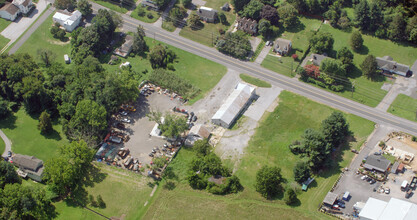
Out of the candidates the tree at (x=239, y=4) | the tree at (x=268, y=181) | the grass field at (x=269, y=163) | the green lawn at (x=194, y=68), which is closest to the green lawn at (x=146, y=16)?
the green lawn at (x=194, y=68)

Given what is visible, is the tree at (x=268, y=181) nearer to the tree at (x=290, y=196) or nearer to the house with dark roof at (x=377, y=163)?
the tree at (x=290, y=196)

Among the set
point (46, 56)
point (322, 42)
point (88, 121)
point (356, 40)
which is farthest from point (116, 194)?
point (356, 40)

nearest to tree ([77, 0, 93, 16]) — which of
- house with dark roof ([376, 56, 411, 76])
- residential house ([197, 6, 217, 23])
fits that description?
residential house ([197, 6, 217, 23])

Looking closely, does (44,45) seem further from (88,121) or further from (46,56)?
(88,121)

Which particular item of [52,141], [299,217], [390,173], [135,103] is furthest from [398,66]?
[52,141]

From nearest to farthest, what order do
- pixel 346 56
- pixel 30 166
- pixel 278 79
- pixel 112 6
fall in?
pixel 30 166
pixel 346 56
pixel 278 79
pixel 112 6

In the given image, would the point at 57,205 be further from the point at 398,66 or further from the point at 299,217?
the point at 398,66
